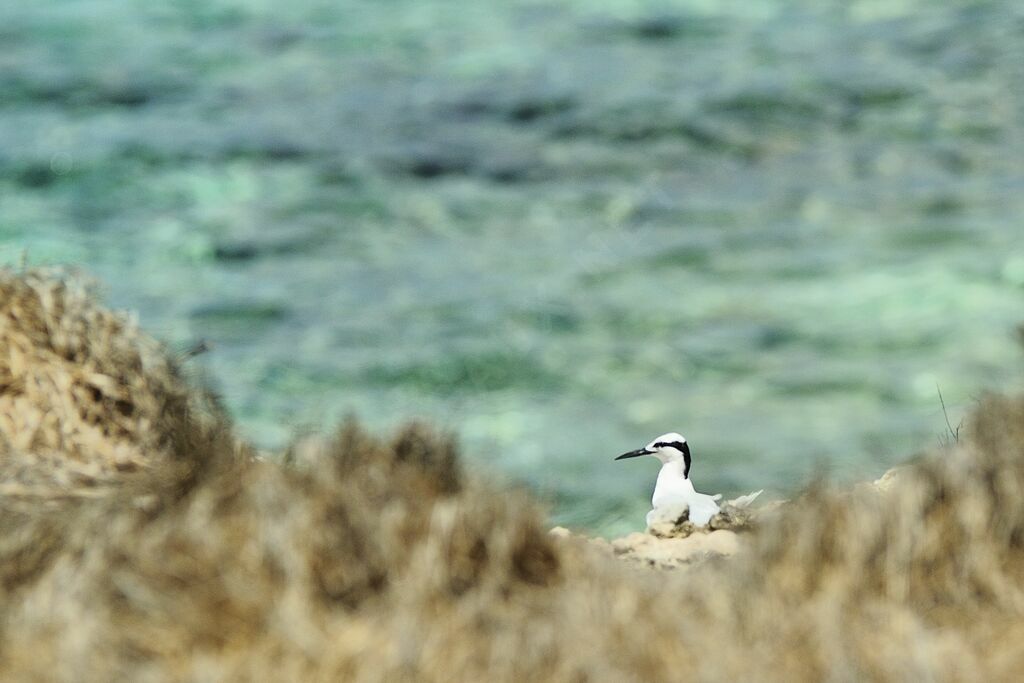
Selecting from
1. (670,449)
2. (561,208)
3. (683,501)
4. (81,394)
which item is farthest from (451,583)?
(561,208)

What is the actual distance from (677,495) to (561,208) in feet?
39.1

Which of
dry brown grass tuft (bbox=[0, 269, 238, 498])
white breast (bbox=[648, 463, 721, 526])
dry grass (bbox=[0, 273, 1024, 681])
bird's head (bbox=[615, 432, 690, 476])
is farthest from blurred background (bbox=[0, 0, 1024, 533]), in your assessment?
dry grass (bbox=[0, 273, 1024, 681])

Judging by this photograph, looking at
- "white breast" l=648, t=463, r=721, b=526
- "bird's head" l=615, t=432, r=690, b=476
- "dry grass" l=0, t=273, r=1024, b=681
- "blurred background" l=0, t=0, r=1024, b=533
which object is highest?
"dry grass" l=0, t=273, r=1024, b=681

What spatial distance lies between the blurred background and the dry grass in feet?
22.2

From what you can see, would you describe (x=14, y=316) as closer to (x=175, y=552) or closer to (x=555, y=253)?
(x=175, y=552)

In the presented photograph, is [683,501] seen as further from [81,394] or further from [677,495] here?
[81,394]

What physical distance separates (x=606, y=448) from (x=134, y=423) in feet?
27.3

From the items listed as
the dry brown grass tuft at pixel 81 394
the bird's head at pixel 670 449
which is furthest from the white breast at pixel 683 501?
the dry brown grass tuft at pixel 81 394

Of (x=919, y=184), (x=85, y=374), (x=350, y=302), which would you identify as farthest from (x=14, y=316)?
(x=919, y=184)

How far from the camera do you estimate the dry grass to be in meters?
3.85

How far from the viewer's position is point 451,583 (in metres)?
4.25

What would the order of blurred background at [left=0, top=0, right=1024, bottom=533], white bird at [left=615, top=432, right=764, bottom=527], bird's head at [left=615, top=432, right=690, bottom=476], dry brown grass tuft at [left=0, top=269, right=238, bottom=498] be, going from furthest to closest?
1. blurred background at [left=0, top=0, right=1024, bottom=533]
2. bird's head at [left=615, top=432, right=690, bottom=476]
3. white bird at [left=615, top=432, right=764, bottom=527]
4. dry brown grass tuft at [left=0, top=269, right=238, bottom=498]

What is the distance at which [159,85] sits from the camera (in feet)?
72.9

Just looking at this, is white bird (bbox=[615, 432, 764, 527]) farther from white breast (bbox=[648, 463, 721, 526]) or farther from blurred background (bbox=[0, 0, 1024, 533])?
blurred background (bbox=[0, 0, 1024, 533])
